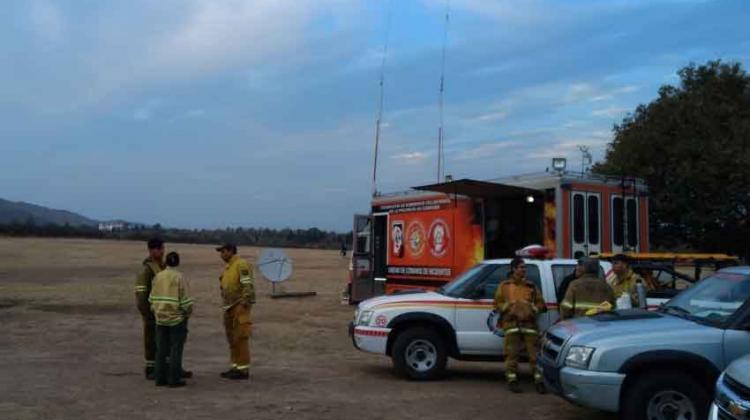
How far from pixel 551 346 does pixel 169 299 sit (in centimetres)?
457

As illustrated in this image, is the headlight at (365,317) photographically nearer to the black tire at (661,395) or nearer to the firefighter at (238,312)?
the firefighter at (238,312)

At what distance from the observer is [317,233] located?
94.4 meters

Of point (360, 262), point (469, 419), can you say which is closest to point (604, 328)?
point (469, 419)

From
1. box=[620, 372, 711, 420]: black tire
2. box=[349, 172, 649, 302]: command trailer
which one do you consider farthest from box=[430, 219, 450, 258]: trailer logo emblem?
box=[620, 372, 711, 420]: black tire

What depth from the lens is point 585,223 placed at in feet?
47.3

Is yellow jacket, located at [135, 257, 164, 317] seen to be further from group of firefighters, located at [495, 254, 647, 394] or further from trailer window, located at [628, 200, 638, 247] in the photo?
trailer window, located at [628, 200, 638, 247]

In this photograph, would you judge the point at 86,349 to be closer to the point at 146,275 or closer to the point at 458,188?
the point at 146,275

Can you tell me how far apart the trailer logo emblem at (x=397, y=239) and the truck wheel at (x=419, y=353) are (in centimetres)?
738

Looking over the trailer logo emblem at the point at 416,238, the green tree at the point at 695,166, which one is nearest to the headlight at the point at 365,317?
the trailer logo emblem at the point at 416,238

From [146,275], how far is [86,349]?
13.5 feet

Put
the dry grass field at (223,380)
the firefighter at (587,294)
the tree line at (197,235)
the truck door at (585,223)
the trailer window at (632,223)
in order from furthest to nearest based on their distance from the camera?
the tree line at (197,235) → the trailer window at (632,223) → the truck door at (585,223) → the firefighter at (587,294) → the dry grass field at (223,380)

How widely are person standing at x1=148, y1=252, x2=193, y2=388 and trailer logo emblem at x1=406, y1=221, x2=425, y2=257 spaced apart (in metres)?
7.81

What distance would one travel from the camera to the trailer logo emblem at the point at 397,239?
1805 cm

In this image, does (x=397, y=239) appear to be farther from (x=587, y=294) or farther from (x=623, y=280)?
(x=587, y=294)
